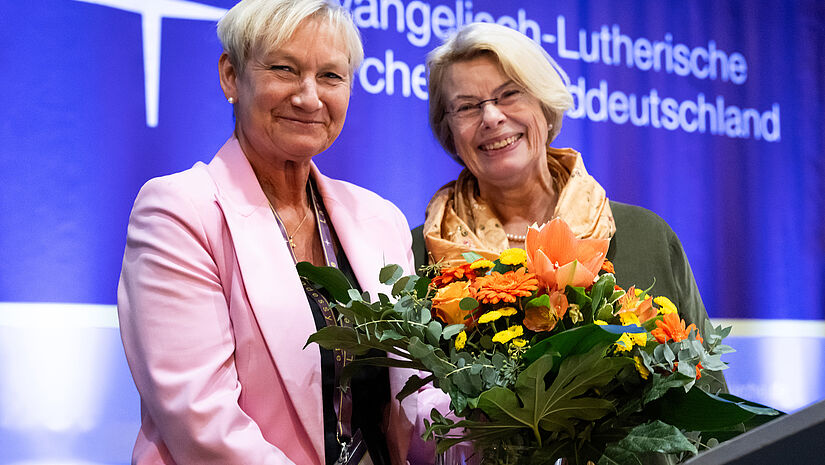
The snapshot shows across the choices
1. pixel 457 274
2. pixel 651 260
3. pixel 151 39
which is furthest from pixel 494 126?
pixel 151 39

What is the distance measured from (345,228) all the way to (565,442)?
703 millimetres

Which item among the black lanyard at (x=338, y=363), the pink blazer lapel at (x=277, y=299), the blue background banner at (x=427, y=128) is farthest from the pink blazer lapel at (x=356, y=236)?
the blue background banner at (x=427, y=128)

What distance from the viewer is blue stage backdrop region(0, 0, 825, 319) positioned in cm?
242

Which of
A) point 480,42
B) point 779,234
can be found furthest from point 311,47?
point 779,234

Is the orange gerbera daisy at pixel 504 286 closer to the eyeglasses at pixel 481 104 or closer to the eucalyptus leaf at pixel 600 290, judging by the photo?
the eucalyptus leaf at pixel 600 290

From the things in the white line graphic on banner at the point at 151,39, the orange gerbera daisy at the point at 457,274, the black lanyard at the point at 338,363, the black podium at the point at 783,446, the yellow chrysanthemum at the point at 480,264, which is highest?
the white line graphic on banner at the point at 151,39

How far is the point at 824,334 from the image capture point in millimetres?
3703

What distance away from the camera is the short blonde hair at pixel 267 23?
152 cm

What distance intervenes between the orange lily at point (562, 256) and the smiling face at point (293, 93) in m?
0.61

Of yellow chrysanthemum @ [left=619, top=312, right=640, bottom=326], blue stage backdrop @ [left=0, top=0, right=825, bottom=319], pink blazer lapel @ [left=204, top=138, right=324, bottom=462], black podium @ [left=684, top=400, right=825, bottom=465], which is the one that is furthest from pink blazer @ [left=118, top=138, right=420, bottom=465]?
blue stage backdrop @ [left=0, top=0, right=825, bottom=319]

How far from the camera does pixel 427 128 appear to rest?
10.0 feet

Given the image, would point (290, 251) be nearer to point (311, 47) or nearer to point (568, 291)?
point (311, 47)

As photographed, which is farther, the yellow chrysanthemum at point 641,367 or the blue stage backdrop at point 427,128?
the blue stage backdrop at point 427,128

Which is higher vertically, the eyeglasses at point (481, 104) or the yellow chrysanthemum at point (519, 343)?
the eyeglasses at point (481, 104)
